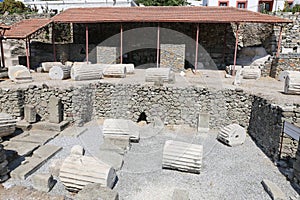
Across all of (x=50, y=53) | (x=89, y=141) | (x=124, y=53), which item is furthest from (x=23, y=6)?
(x=89, y=141)

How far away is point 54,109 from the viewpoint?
10617mm

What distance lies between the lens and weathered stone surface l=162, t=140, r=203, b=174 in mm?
7469

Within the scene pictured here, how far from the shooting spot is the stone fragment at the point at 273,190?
624 centimetres

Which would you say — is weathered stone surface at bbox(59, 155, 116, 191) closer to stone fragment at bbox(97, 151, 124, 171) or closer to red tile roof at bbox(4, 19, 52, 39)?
stone fragment at bbox(97, 151, 124, 171)

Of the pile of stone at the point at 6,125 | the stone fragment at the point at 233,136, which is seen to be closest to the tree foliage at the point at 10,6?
the pile of stone at the point at 6,125

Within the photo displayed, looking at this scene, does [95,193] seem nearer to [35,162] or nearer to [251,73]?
[35,162]

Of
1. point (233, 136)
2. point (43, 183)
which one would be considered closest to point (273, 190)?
point (233, 136)

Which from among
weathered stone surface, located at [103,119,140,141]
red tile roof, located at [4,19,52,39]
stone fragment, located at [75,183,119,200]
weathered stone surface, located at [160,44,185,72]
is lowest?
stone fragment, located at [75,183,119,200]

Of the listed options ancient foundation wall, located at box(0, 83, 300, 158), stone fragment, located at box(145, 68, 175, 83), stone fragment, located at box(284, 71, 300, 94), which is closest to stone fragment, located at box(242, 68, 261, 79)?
ancient foundation wall, located at box(0, 83, 300, 158)

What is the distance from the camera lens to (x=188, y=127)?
11586 millimetres

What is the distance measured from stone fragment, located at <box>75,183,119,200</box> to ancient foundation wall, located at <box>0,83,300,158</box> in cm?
589

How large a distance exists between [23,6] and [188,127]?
23.1 m

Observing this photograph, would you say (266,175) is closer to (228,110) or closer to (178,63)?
(228,110)

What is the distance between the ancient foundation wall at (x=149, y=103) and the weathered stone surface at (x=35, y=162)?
2.71 meters
